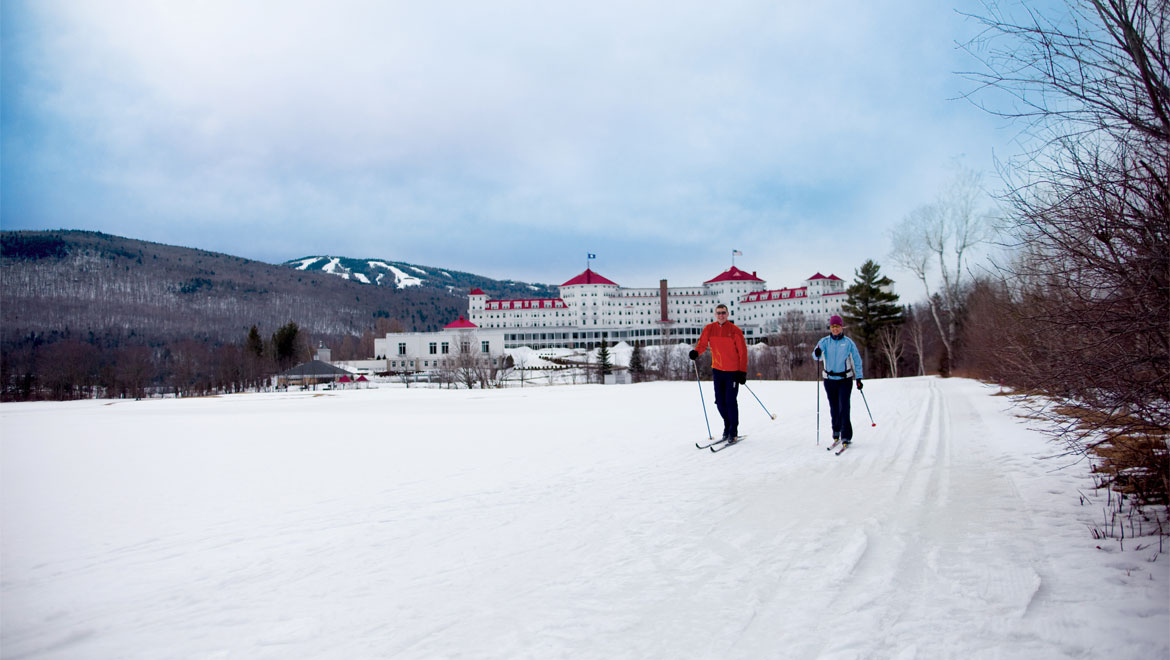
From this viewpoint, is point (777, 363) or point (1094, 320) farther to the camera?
point (777, 363)

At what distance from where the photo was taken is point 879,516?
535cm

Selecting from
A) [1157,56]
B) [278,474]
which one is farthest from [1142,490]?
[278,474]

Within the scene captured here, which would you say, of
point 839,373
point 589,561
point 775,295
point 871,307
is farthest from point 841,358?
point 775,295

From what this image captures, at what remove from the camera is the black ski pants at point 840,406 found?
9625 millimetres

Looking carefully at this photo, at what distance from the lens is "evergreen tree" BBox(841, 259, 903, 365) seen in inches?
2324

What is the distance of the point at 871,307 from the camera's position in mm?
60219

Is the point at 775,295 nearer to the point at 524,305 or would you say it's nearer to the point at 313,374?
the point at 524,305

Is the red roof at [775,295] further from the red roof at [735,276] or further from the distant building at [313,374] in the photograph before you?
the distant building at [313,374]

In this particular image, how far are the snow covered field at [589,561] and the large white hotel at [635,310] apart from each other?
118 metres

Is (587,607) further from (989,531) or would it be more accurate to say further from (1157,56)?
(1157,56)

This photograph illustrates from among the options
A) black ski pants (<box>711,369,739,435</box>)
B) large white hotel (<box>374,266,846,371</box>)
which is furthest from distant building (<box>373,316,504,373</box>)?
black ski pants (<box>711,369,739,435</box>)

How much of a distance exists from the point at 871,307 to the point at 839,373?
55492 mm

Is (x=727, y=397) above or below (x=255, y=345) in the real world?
below

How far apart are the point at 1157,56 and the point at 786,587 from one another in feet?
12.9
